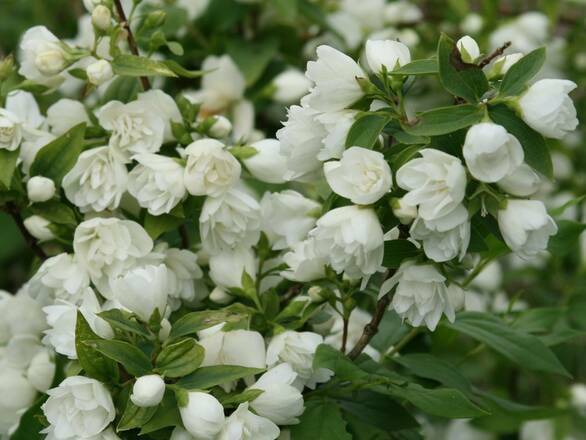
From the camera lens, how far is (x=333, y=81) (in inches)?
47.1

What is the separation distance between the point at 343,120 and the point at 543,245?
268 millimetres

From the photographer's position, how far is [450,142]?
1.16m

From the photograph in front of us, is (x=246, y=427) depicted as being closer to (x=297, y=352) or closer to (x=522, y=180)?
(x=297, y=352)

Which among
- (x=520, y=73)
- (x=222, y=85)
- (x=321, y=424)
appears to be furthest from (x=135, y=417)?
(x=222, y=85)

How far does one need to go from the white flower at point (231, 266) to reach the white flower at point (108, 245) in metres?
0.10

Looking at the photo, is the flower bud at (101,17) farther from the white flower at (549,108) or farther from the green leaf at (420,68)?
the white flower at (549,108)

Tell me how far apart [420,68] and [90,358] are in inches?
20.4

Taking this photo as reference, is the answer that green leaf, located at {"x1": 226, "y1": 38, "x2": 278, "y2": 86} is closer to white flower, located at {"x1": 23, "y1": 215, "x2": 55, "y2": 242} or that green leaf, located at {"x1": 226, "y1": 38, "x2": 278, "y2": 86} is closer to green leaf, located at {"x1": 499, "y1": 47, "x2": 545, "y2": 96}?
white flower, located at {"x1": 23, "y1": 215, "x2": 55, "y2": 242}

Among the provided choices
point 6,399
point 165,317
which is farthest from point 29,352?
point 165,317

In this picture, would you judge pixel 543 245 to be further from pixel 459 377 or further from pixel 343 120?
pixel 459 377

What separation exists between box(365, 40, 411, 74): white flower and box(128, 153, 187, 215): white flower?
1.06 feet

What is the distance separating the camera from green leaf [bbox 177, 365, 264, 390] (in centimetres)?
122

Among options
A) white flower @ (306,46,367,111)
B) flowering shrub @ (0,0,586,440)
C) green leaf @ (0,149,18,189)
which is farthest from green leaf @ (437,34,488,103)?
green leaf @ (0,149,18,189)

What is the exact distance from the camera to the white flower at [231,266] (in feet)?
4.78
